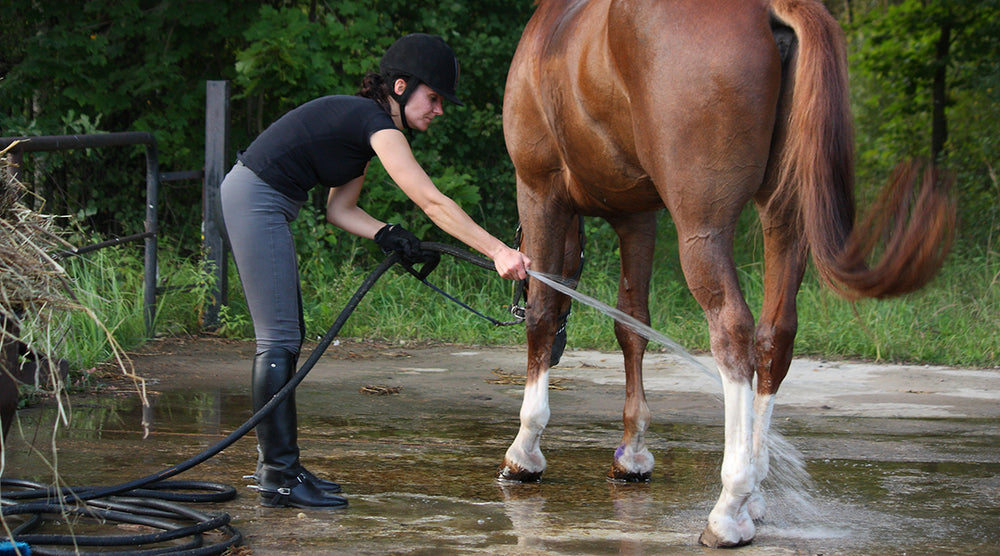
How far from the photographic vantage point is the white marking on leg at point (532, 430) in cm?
388

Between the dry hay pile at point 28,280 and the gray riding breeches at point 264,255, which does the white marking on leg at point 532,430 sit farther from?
the dry hay pile at point 28,280

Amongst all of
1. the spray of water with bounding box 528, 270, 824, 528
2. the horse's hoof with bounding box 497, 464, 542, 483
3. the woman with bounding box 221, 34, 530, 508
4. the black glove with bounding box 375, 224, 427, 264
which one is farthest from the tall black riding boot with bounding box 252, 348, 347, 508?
the spray of water with bounding box 528, 270, 824, 528

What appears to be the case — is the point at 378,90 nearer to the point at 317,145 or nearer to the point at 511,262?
the point at 317,145

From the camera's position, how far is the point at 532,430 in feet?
13.0

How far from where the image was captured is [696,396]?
571 centimetres

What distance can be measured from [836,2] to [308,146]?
15.5 meters

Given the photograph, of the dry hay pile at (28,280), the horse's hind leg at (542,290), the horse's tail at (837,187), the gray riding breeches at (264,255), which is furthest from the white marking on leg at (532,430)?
the dry hay pile at (28,280)

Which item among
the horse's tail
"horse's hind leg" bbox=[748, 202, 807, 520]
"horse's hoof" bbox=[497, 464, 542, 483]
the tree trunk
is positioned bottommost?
"horse's hoof" bbox=[497, 464, 542, 483]

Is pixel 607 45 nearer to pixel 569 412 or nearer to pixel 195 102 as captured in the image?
pixel 569 412

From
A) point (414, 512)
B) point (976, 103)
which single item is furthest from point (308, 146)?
point (976, 103)

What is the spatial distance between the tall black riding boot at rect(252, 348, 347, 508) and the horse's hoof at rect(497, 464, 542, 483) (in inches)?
28.2

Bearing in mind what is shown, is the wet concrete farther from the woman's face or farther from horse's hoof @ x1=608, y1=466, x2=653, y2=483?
the woman's face

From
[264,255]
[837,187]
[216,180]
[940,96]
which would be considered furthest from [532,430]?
[940,96]

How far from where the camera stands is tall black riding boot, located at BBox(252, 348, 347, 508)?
3383 millimetres
